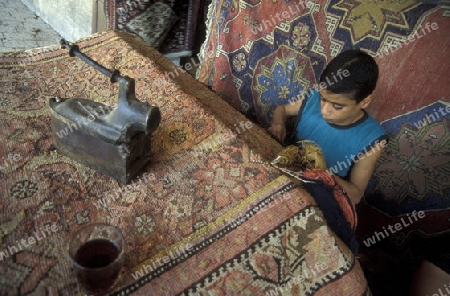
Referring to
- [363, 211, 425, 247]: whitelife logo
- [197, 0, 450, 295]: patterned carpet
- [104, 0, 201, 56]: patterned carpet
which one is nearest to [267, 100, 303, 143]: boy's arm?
[197, 0, 450, 295]: patterned carpet

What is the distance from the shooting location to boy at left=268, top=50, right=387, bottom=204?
154cm

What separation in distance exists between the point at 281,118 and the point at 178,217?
111 cm

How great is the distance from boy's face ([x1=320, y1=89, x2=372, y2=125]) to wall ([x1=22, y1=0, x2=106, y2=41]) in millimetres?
2661

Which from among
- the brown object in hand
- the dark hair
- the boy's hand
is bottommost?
the boy's hand

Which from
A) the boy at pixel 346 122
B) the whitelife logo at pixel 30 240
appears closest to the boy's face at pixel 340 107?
the boy at pixel 346 122

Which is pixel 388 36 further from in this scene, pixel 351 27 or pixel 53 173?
pixel 53 173

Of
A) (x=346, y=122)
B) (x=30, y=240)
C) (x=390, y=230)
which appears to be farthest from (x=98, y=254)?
(x=390, y=230)

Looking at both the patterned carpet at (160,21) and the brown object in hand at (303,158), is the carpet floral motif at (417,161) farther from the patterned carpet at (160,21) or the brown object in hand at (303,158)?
the patterned carpet at (160,21)

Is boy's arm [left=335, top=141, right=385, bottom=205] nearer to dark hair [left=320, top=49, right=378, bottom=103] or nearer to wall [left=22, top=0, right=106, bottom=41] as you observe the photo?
dark hair [left=320, top=49, right=378, bottom=103]

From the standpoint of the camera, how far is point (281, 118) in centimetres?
208

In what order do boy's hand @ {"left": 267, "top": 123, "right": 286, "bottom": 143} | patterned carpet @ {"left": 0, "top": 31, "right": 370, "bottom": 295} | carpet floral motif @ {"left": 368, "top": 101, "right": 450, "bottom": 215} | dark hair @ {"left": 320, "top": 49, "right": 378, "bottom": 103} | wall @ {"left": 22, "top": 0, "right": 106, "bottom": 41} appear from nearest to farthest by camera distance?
patterned carpet @ {"left": 0, "top": 31, "right": 370, "bottom": 295} < dark hair @ {"left": 320, "top": 49, "right": 378, "bottom": 103} < carpet floral motif @ {"left": 368, "top": 101, "right": 450, "bottom": 215} < boy's hand @ {"left": 267, "top": 123, "right": 286, "bottom": 143} < wall @ {"left": 22, "top": 0, "right": 106, "bottom": 41}

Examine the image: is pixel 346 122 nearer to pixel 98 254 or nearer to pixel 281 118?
pixel 281 118

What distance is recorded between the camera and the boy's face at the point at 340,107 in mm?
1587

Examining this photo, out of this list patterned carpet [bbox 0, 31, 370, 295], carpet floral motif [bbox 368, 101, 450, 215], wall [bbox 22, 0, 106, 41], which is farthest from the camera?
wall [bbox 22, 0, 106, 41]
